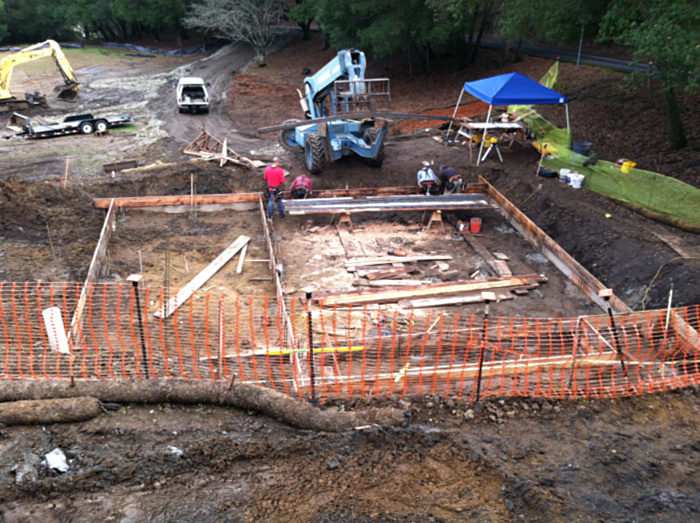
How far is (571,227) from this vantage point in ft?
44.5

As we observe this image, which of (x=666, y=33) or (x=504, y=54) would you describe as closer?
(x=666, y=33)

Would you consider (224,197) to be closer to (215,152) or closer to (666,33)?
(215,152)

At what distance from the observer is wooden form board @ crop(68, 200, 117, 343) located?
28.7 ft

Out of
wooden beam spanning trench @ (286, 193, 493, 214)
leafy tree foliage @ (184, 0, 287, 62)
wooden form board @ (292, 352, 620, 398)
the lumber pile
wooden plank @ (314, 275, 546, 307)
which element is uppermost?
leafy tree foliage @ (184, 0, 287, 62)

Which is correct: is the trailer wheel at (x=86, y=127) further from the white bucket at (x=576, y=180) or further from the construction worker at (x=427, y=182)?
the white bucket at (x=576, y=180)

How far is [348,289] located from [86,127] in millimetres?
15709

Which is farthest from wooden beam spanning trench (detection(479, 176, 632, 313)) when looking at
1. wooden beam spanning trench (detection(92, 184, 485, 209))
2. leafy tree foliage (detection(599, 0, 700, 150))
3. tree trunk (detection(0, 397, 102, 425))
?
tree trunk (detection(0, 397, 102, 425))

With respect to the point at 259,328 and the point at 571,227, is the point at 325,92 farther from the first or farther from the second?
the point at 259,328

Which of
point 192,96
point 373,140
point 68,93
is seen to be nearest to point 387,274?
point 373,140

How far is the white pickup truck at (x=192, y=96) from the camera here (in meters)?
24.5

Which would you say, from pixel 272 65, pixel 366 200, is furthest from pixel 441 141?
pixel 272 65

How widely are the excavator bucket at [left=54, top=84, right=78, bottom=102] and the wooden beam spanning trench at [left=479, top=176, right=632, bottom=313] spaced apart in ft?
75.1

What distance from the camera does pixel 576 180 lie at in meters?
15.2

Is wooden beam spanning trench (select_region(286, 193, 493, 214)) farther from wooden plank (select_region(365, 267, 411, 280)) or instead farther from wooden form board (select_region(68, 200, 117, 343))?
wooden form board (select_region(68, 200, 117, 343))
